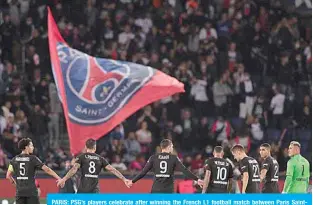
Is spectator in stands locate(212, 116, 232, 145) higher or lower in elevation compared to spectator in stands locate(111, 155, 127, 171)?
higher

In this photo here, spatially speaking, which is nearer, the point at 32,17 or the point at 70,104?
the point at 70,104

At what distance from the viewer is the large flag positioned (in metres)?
28.6

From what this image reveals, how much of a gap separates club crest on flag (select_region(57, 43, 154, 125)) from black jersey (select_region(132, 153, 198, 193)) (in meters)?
2.85

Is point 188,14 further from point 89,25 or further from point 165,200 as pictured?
point 165,200

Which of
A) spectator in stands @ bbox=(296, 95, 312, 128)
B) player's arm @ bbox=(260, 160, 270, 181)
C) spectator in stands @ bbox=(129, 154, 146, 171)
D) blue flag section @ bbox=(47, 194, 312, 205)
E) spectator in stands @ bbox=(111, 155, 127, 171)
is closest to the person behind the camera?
blue flag section @ bbox=(47, 194, 312, 205)

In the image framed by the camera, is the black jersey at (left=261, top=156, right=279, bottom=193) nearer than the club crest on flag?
Yes

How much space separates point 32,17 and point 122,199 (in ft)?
56.0

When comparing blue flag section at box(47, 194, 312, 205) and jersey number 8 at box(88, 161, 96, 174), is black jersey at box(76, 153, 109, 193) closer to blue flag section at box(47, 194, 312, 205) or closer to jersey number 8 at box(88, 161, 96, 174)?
jersey number 8 at box(88, 161, 96, 174)

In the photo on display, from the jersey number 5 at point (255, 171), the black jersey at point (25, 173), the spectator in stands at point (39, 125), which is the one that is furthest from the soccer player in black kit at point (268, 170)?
the spectator in stands at point (39, 125)

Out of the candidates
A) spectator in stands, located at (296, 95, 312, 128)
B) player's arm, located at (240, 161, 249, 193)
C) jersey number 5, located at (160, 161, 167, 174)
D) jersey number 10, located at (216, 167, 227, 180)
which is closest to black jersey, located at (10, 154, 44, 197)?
jersey number 5, located at (160, 161, 167, 174)

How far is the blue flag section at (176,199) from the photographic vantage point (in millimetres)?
22641

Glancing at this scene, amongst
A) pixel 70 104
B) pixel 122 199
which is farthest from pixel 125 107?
pixel 122 199

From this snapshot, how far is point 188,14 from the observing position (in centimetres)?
4041

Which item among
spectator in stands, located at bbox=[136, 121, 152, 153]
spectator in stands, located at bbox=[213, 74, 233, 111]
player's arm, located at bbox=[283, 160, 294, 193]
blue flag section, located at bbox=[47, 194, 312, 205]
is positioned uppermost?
spectator in stands, located at bbox=[213, 74, 233, 111]
